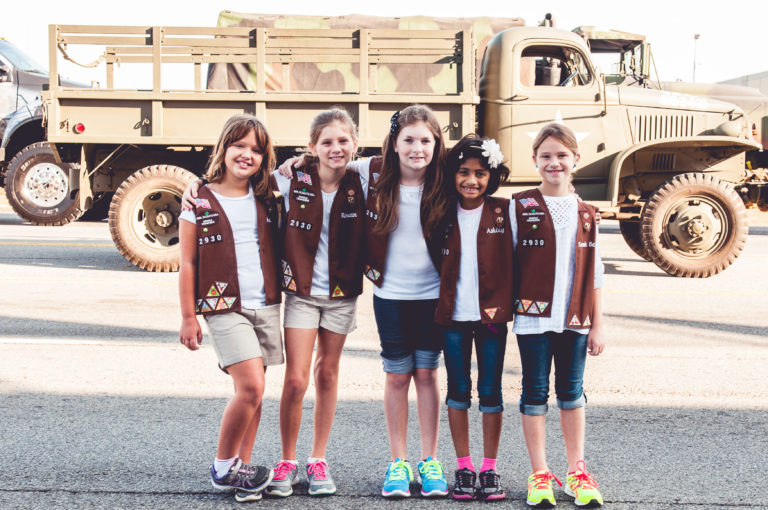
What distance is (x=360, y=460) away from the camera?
3637 millimetres

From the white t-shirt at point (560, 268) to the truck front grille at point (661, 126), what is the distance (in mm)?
7224

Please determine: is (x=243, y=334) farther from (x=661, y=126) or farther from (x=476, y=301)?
(x=661, y=126)

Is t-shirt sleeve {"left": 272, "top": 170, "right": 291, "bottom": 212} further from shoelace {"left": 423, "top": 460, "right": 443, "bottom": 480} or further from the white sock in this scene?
shoelace {"left": 423, "top": 460, "right": 443, "bottom": 480}

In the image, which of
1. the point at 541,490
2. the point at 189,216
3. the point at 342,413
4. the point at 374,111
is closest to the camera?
the point at 541,490

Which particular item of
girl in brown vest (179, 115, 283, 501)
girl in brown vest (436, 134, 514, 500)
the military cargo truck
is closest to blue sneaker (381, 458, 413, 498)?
girl in brown vest (436, 134, 514, 500)

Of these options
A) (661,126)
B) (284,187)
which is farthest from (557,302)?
(661,126)

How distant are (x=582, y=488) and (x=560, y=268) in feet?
2.77

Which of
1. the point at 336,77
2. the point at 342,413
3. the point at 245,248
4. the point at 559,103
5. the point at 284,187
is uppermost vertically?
the point at 336,77

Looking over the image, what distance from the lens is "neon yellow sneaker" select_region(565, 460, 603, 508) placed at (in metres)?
3.13

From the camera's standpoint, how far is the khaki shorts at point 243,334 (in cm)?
321

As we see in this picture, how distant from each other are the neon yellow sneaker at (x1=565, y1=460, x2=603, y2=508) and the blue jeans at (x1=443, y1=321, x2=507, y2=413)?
1.23ft

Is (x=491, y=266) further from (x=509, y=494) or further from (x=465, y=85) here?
(x=465, y=85)

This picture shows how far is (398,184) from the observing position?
338 centimetres

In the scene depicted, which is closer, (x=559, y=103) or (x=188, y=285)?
(x=188, y=285)
